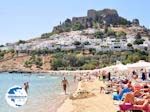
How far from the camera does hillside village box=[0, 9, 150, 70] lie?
124312mm

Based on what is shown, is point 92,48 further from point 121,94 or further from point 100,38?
point 121,94

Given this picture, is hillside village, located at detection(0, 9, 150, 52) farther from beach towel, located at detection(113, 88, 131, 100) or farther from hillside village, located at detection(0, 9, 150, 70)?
beach towel, located at detection(113, 88, 131, 100)

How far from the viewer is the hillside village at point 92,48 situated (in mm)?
124312

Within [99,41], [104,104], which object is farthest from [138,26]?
[104,104]

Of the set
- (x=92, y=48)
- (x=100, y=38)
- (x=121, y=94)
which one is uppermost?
(x=100, y=38)

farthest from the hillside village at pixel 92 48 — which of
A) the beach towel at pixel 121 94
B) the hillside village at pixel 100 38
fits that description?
the beach towel at pixel 121 94

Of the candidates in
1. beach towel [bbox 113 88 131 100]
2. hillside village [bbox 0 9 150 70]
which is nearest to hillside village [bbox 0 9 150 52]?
hillside village [bbox 0 9 150 70]

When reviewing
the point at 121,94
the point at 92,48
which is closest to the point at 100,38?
the point at 92,48

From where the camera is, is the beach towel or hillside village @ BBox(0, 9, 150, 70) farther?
hillside village @ BBox(0, 9, 150, 70)

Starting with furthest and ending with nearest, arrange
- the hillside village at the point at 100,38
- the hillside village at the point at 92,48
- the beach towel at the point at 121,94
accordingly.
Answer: the hillside village at the point at 100,38, the hillside village at the point at 92,48, the beach towel at the point at 121,94

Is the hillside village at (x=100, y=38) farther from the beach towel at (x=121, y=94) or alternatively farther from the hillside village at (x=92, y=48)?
the beach towel at (x=121, y=94)

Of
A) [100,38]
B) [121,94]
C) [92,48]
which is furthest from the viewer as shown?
[100,38]

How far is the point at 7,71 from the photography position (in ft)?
462

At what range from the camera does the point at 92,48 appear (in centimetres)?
14250
